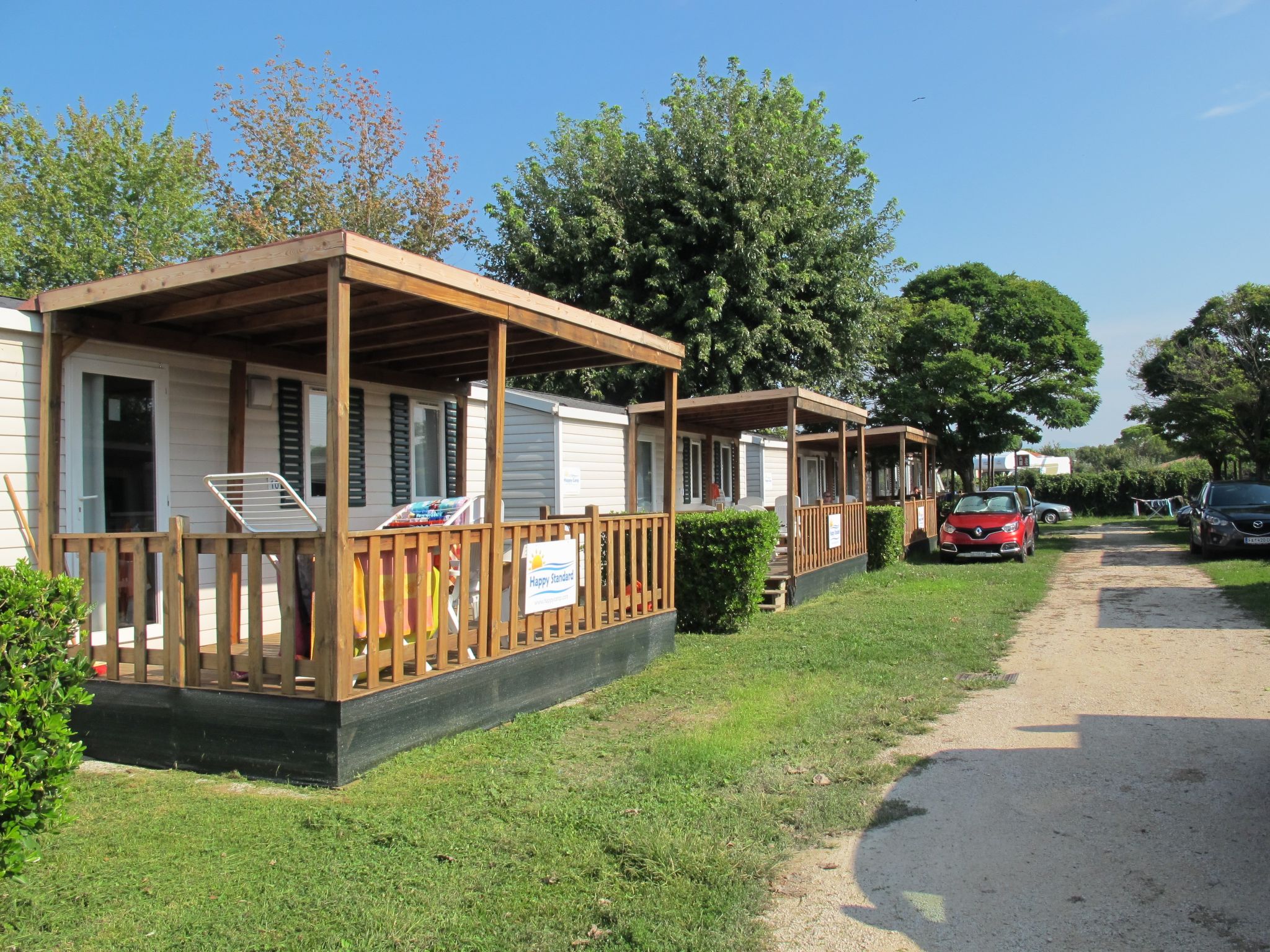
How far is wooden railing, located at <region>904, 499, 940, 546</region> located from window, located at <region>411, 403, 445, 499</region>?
12.8 m

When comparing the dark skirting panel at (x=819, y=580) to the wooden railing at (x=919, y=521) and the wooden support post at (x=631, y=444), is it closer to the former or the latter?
the wooden support post at (x=631, y=444)

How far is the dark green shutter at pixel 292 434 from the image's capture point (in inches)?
311

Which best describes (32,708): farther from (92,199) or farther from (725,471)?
(92,199)

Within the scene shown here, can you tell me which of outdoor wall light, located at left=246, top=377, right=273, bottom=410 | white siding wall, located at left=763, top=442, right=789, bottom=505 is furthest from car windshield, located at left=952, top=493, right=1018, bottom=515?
outdoor wall light, located at left=246, top=377, right=273, bottom=410

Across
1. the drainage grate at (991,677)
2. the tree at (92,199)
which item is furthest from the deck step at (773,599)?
the tree at (92,199)

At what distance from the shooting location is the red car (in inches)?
727

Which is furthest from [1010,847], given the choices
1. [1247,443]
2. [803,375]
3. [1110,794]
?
[1247,443]

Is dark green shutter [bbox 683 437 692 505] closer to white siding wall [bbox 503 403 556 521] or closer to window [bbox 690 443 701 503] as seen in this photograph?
window [bbox 690 443 701 503]

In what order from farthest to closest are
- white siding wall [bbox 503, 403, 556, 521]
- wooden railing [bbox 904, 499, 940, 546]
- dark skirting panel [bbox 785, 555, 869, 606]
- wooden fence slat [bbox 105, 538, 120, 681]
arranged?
wooden railing [bbox 904, 499, 940, 546], white siding wall [bbox 503, 403, 556, 521], dark skirting panel [bbox 785, 555, 869, 606], wooden fence slat [bbox 105, 538, 120, 681]

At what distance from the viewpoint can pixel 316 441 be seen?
27.1ft

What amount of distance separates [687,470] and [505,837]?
13780 millimetres

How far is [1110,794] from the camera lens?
15.2ft

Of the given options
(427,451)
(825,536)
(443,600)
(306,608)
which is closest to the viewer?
(306,608)

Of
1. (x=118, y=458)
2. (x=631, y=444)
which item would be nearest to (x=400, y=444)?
(x=118, y=458)
